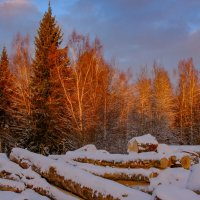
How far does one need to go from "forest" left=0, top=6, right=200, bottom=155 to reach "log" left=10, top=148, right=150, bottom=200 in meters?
12.5

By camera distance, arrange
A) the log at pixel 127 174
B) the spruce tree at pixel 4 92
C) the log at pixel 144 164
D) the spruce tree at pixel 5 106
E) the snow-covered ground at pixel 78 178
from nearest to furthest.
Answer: the snow-covered ground at pixel 78 178 → the log at pixel 127 174 → the log at pixel 144 164 → the spruce tree at pixel 5 106 → the spruce tree at pixel 4 92

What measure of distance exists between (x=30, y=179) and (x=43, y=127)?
1452 cm

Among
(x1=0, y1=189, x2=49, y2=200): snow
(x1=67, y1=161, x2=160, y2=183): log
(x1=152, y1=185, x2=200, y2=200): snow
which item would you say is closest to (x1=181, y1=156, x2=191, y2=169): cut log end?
(x1=67, y1=161, x2=160, y2=183): log

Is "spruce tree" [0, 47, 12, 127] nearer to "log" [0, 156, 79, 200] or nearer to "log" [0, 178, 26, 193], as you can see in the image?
"log" [0, 156, 79, 200]

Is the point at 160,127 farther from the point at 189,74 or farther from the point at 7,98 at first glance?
the point at 7,98

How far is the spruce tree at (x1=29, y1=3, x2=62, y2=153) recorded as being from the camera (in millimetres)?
24641

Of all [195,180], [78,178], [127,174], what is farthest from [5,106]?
[195,180]

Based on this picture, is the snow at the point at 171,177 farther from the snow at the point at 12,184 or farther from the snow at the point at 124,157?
the snow at the point at 12,184

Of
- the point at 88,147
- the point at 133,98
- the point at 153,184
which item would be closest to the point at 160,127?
the point at 133,98

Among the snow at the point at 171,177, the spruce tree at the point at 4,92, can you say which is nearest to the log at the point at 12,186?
the snow at the point at 171,177

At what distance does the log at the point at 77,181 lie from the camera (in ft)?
23.0

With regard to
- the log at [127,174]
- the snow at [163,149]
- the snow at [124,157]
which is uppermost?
the snow at [163,149]

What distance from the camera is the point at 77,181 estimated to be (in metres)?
8.73

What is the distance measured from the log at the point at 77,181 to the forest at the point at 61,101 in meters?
12.5
